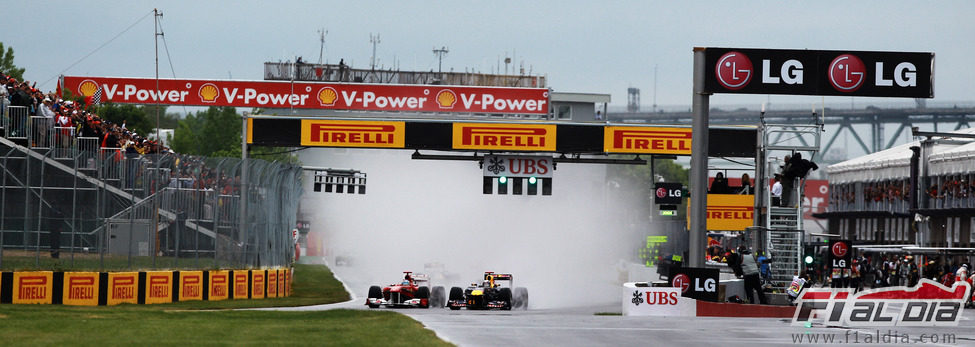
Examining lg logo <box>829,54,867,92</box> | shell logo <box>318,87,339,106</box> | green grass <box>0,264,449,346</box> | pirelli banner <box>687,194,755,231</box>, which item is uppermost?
shell logo <box>318,87,339,106</box>

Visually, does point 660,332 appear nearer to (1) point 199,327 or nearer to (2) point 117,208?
(1) point 199,327

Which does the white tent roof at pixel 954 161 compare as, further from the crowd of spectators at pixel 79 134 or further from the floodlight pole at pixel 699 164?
the crowd of spectators at pixel 79 134

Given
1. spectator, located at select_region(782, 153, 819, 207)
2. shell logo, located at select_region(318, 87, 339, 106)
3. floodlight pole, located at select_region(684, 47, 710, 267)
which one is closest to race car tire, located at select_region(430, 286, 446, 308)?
floodlight pole, located at select_region(684, 47, 710, 267)

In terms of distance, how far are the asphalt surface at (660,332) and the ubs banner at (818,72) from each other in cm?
533

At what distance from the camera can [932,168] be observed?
60.2 m

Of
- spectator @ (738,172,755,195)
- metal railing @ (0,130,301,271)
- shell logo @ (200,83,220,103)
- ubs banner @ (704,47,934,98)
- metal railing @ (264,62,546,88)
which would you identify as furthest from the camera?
metal railing @ (264,62,546,88)

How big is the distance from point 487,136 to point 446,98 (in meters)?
28.6

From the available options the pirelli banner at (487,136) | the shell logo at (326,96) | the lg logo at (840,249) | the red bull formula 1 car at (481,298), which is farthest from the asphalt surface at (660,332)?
the shell logo at (326,96)

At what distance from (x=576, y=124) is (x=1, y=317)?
733 inches

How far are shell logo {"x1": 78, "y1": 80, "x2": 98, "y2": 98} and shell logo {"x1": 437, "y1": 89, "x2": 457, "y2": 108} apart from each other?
17320 mm

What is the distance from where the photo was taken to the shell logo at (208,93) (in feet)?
186

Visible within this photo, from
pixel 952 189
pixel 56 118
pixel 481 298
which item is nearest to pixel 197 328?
pixel 481 298

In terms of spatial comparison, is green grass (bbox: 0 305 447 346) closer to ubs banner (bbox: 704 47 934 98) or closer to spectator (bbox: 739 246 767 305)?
spectator (bbox: 739 246 767 305)

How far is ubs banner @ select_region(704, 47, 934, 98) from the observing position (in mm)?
28594
